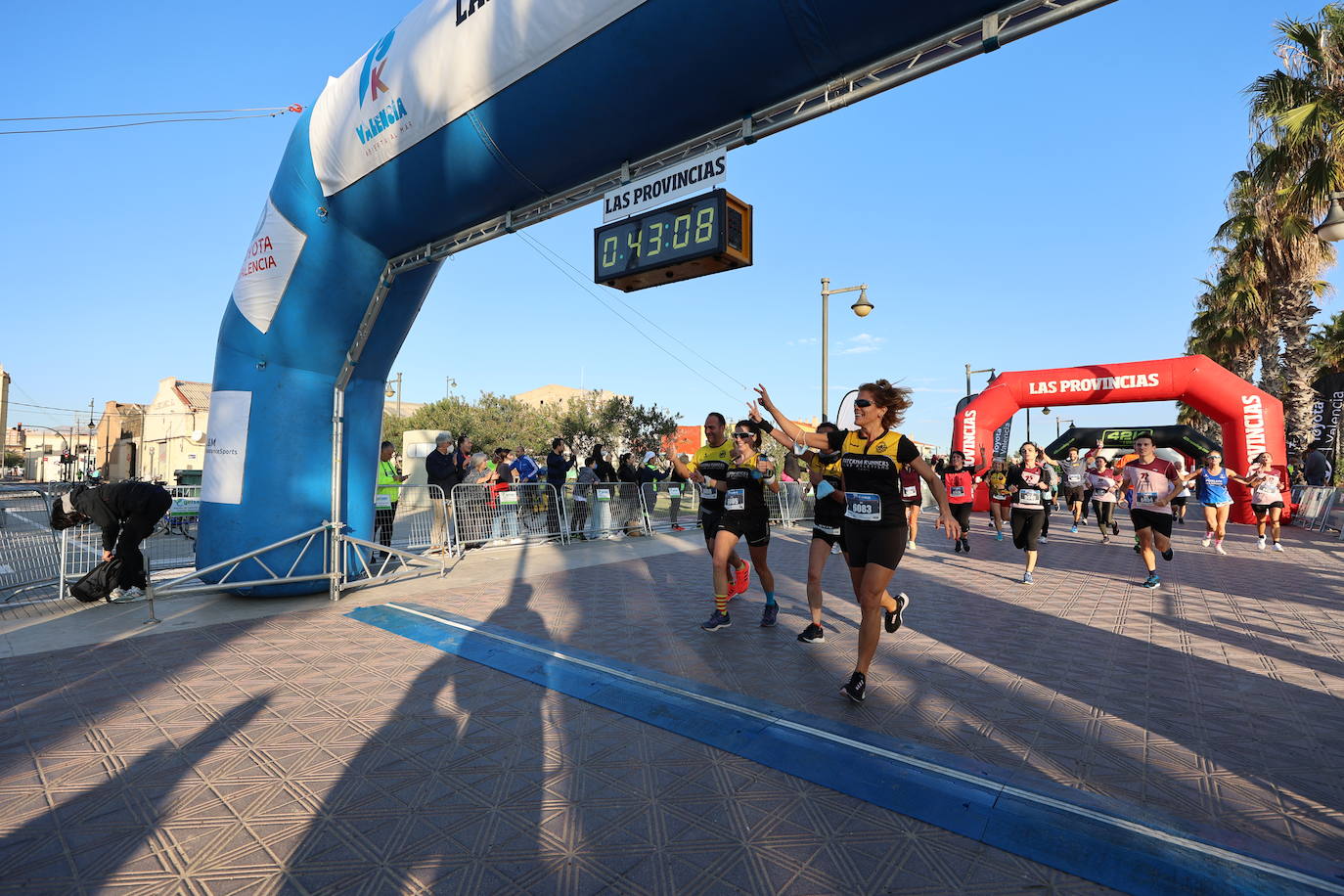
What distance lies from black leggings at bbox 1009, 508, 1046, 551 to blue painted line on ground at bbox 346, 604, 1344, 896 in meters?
5.95

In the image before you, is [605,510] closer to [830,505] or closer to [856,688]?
[830,505]

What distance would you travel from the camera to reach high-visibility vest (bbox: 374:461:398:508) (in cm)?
912

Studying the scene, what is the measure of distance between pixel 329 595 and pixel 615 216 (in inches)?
196

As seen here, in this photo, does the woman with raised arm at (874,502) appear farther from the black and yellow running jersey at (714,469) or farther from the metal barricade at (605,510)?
the metal barricade at (605,510)

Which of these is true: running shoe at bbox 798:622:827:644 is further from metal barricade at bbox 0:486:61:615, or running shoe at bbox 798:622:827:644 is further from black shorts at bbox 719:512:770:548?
metal barricade at bbox 0:486:61:615

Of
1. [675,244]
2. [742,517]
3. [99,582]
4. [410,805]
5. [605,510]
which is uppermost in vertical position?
[675,244]

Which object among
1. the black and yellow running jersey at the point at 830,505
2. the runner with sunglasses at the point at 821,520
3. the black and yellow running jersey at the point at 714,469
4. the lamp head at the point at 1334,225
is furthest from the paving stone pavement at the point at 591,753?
the lamp head at the point at 1334,225

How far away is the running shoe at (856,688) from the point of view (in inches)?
156

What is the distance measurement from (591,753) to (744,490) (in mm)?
2970

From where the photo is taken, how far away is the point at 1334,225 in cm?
710

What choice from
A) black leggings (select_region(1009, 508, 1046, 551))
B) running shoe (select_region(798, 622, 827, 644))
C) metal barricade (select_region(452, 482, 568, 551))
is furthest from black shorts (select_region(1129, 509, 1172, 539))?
metal barricade (select_region(452, 482, 568, 551))

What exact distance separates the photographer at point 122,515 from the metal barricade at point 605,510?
6302mm

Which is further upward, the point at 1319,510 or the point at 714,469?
the point at 714,469

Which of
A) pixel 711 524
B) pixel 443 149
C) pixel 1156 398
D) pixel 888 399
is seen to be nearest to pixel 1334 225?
pixel 888 399
